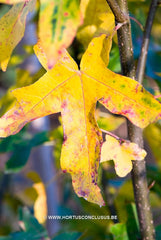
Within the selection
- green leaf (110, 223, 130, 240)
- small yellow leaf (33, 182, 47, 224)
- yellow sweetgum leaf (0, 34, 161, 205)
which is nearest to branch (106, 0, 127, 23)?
yellow sweetgum leaf (0, 34, 161, 205)

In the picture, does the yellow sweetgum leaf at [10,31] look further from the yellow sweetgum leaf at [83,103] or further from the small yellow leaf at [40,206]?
the small yellow leaf at [40,206]

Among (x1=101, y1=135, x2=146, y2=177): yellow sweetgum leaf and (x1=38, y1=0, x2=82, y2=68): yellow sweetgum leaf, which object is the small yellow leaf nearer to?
(x1=101, y1=135, x2=146, y2=177): yellow sweetgum leaf

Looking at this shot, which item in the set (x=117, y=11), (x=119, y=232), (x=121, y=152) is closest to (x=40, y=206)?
(x=119, y=232)

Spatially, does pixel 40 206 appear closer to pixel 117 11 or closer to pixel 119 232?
pixel 119 232

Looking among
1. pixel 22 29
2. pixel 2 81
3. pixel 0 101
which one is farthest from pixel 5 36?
pixel 2 81

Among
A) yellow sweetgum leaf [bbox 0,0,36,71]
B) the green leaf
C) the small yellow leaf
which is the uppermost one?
yellow sweetgum leaf [bbox 0,0,36,71]

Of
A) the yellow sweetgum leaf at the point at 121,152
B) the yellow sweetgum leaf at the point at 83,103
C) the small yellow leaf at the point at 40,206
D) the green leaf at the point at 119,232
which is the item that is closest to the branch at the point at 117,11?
the yellow sweetgum leaf at the point at 83,103
